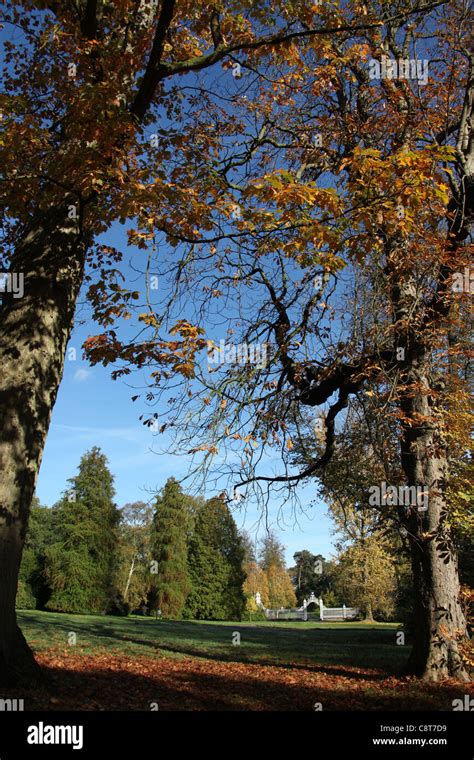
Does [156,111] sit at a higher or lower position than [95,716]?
higher

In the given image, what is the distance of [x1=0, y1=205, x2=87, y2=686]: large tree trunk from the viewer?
5.29m

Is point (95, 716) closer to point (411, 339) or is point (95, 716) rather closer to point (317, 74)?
point (411, 339)

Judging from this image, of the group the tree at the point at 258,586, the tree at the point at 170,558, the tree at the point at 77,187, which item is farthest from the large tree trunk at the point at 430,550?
the tree at the point at 258,586

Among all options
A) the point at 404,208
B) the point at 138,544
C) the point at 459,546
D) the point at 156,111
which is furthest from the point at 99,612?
the point at 404,208

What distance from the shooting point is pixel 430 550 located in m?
8.07

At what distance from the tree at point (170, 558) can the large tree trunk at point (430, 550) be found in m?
25.2

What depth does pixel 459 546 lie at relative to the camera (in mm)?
13336

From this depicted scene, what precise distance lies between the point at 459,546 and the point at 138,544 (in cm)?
3566

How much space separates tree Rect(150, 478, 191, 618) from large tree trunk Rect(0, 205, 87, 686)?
27.1m

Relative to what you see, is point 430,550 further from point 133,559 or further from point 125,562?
point 133,559

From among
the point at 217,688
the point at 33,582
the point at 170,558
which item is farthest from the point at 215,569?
the point at 217,688

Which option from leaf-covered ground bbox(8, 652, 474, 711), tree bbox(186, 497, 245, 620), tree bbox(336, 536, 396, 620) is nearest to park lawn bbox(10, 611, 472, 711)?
leaf-covered ground bbox(8, 652, 474, 711)
